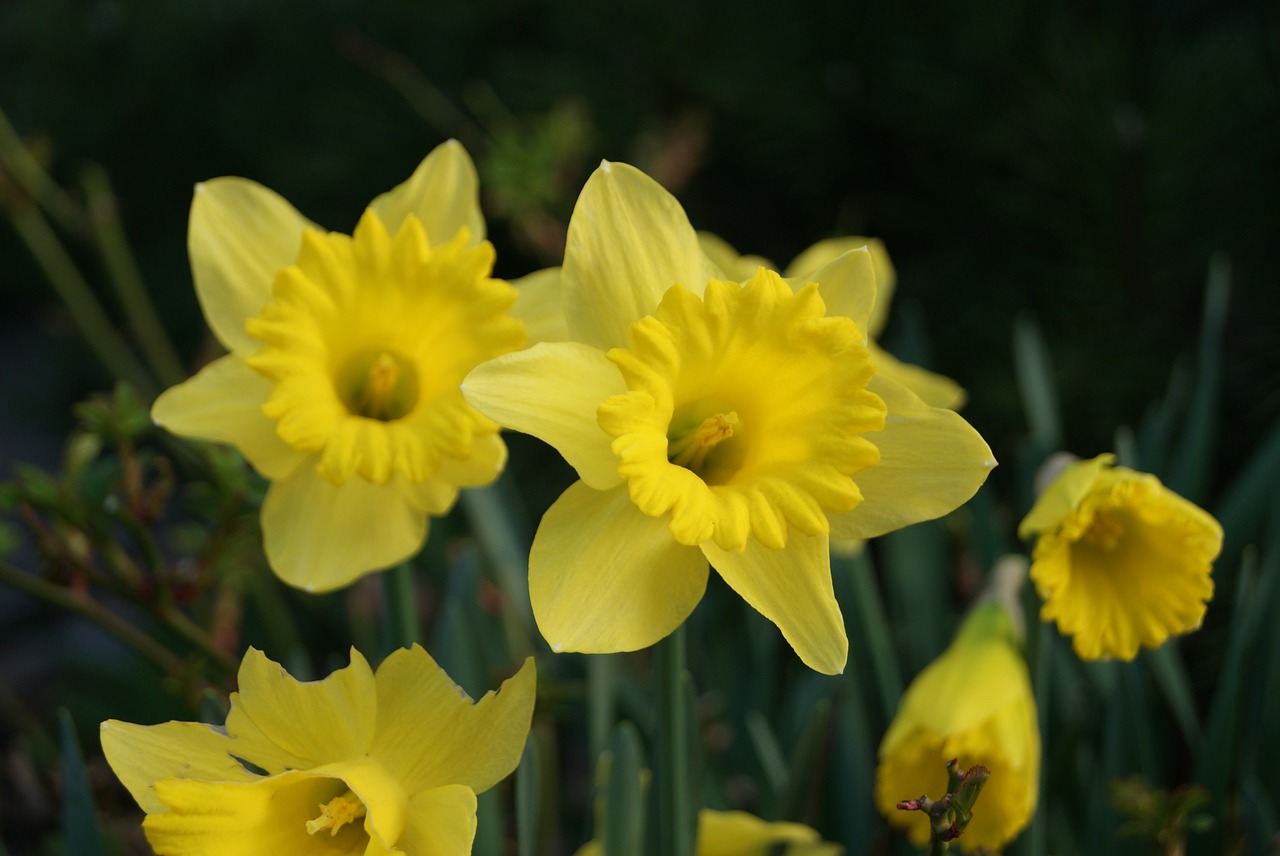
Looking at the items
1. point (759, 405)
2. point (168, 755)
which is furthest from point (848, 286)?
point (168, 755)

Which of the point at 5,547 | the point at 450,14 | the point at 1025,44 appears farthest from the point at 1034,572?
the point at 450,14

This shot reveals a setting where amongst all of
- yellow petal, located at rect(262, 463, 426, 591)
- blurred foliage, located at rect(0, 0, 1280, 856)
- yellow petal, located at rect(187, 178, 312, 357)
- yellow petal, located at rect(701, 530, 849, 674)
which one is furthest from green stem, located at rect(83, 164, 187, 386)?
yellow petal, located at rect(701, 530, 849, 674)

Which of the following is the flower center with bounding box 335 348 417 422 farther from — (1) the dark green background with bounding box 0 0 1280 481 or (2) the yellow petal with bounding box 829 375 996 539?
(1) the dark green background with bounding box 0 0 1280 481

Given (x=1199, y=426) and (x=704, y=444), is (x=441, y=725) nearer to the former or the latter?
(x=704, y=444)

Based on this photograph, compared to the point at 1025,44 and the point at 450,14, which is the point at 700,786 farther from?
the point at 450,14

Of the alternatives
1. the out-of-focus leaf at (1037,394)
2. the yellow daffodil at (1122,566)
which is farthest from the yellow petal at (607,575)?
the out-of-focus leaf at (1037,394)

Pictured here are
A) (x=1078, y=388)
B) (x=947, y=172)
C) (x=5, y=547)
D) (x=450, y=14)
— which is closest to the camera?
(x=5, y=547)
